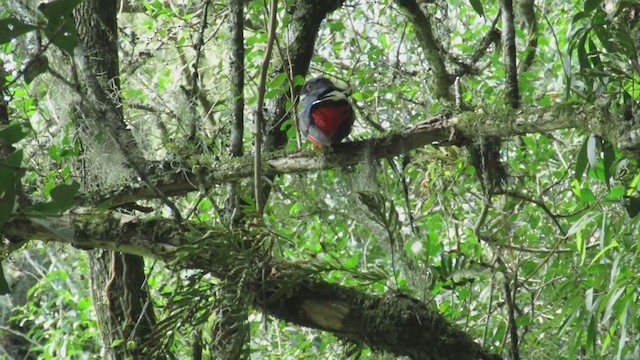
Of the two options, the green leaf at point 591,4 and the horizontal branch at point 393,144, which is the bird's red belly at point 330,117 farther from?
the green leaf at point 591,4

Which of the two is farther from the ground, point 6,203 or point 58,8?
point 58,8

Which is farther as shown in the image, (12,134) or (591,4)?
(591,4)

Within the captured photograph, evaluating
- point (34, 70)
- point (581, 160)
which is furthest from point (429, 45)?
point (34, 70)

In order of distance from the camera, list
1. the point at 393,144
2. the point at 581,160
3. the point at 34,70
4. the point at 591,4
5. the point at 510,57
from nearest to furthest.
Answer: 1. the point at 34,70
2. the point at 591,4
3. the point at 581,160
4. the point at 393,144
5. the point at 510,57

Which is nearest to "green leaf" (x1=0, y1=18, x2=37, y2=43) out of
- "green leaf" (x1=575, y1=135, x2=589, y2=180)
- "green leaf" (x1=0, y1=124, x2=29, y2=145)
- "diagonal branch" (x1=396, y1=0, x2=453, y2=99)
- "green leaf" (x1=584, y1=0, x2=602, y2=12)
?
"green leaf" (x1=0, y1=124, x2=29, y2=145)

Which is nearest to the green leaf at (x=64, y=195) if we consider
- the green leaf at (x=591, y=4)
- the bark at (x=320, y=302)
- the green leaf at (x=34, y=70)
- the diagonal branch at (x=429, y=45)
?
the green leaf at (x=34, y=70)

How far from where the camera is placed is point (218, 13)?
11.5ft

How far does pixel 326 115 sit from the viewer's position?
7.97 feet

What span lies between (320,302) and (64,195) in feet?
2.86

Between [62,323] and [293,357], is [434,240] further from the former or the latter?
[62,323]

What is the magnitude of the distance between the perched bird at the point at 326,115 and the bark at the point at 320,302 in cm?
67

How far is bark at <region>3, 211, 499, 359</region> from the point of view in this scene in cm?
172

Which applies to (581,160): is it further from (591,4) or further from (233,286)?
(233,286)

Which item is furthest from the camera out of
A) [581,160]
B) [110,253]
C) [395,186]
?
[395,186]
